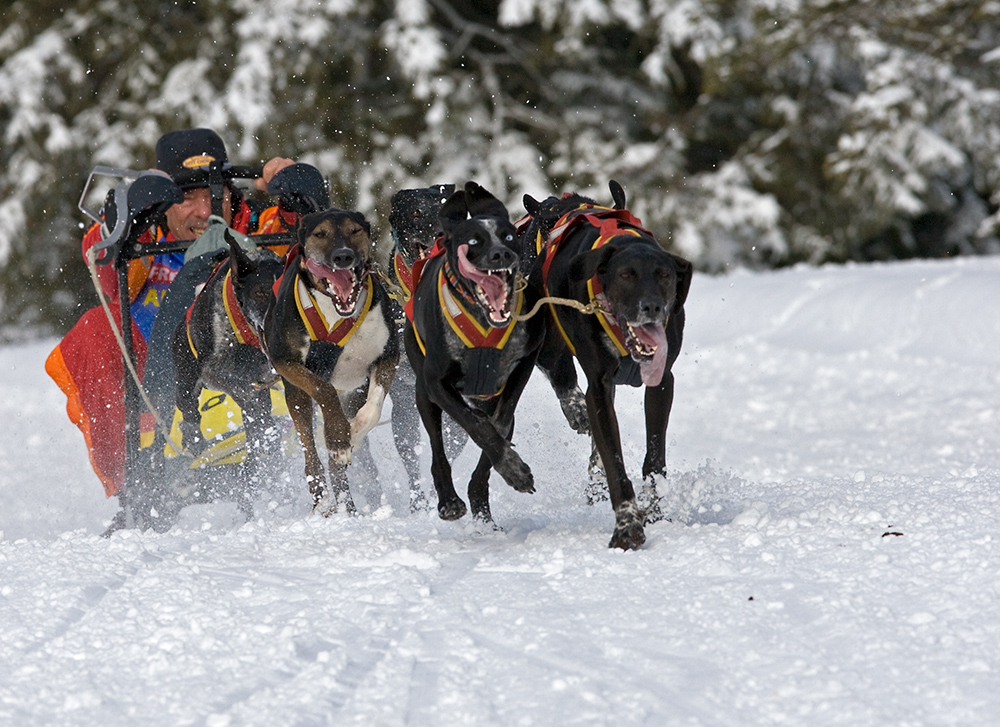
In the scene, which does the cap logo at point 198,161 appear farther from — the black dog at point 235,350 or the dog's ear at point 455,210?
the dog's ear at point 455,210

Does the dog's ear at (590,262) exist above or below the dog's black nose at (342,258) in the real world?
below

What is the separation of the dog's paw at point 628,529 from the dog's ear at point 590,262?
71cm

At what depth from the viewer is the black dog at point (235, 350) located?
15.6 ft

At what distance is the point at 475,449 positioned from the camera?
6.52 m

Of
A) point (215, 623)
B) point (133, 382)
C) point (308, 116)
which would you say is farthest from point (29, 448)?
point (308, 116)

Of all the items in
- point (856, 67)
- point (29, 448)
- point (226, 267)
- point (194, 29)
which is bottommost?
point (29, 448)

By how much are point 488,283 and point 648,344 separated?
1.84 ft

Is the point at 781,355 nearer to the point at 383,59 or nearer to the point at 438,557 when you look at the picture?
the point at 438,557

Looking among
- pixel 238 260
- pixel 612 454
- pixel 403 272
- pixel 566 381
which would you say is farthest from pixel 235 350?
pixel 612 454

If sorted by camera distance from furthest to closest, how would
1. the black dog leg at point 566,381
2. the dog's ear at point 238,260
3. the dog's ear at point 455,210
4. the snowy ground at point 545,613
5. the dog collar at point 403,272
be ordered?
1. the dog collar at point 403,272
2. the dog's ear at point 238,260
3. the black dog leg at point 566,381
4. the dog's ear at point 455,210
5. the snowy ground at point 545,613

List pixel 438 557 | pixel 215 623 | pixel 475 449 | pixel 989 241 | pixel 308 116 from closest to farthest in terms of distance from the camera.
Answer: pixel 215 623
pixel 438 557
pixel 475 449
pixel 308 116
pixel 989 241

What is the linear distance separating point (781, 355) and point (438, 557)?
222 inches

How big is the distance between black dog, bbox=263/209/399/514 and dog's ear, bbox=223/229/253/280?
284mm

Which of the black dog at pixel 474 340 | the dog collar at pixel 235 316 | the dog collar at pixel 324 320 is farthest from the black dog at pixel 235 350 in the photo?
the black dog at pixel 474 340
